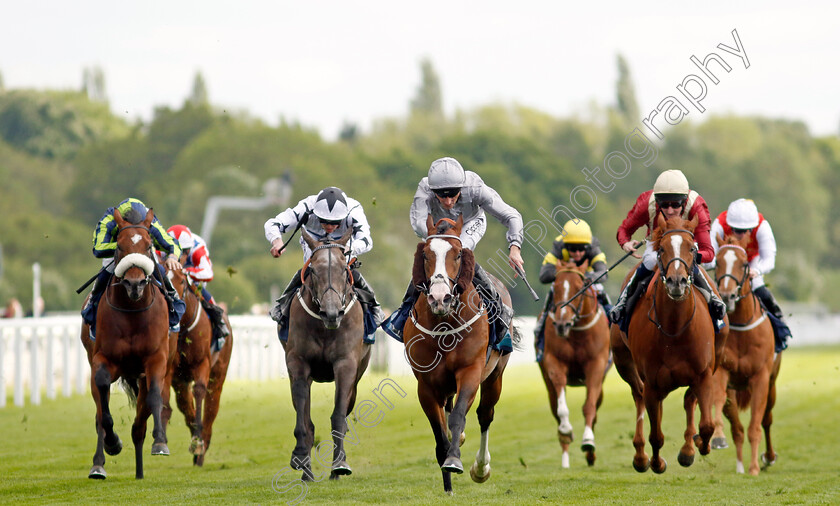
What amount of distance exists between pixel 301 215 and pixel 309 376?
1416 millimetres

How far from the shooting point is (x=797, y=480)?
1039cm

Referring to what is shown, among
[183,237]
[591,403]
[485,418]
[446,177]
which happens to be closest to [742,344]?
[591,403]

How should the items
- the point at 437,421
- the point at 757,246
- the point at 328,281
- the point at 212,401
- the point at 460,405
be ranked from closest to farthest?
the point at 460,405, the point at 437,421, the point at 328,281, the point at 757,246, the point at 212,401

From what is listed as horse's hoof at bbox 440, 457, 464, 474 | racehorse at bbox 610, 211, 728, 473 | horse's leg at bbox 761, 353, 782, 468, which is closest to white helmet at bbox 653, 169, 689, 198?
racehorse at bbox 610, 211, 728, 473

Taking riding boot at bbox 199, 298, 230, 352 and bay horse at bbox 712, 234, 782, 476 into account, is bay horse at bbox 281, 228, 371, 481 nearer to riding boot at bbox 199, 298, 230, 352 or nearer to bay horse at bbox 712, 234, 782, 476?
riding boot at bbox 199, 298, 230, 352

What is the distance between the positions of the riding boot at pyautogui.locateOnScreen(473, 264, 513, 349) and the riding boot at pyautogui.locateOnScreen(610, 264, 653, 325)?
126 centimetres

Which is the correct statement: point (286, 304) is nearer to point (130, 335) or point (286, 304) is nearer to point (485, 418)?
point (130, 335)

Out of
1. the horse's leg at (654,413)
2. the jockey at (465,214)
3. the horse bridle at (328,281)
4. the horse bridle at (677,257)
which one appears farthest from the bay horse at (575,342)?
the horse bridle at (677,257)

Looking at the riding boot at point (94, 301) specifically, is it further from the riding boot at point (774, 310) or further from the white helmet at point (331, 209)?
the riding boot at point (774, 310)

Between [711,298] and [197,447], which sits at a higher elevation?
[711,298]

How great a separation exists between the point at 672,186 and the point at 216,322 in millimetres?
5211

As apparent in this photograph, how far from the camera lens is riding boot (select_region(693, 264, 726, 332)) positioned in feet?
31.2

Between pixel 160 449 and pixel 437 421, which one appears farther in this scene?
pixel 160 449

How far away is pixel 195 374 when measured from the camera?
1192cm
